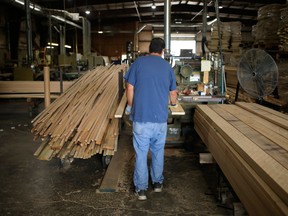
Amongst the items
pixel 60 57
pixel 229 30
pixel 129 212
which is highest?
pixel 229 30

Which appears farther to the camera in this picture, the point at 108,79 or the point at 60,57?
the point at 60,57

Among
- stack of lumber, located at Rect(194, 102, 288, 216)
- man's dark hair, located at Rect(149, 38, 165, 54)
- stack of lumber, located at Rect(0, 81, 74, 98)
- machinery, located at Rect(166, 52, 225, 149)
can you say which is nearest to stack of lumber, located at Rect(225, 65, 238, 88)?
machinery, located at Rect(166, 52, 225, 149)

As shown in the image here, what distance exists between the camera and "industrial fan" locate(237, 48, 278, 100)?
3.96m

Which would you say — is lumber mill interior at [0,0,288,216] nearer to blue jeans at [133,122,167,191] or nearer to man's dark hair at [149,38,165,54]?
blue jeans at [133,122,167,191]

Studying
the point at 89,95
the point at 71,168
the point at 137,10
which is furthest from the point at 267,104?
the point at 137,10

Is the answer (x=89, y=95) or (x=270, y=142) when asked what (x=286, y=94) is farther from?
(x=89, y=95)

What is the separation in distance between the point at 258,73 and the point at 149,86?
197 centimetres

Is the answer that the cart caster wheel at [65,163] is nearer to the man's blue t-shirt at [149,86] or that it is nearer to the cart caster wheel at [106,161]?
the cart caster wheel at [106,161]

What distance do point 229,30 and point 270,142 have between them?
7.08m

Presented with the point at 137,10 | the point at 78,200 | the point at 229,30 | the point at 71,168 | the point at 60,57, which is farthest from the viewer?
the point at 137,10

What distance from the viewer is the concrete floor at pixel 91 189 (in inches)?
112

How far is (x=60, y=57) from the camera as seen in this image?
1027 cm

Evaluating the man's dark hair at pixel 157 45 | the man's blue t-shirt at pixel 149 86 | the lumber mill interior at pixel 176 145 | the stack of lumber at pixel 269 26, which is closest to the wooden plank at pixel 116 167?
the lumber mill interior at pixel 176 145

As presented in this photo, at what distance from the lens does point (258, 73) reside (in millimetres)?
4129
